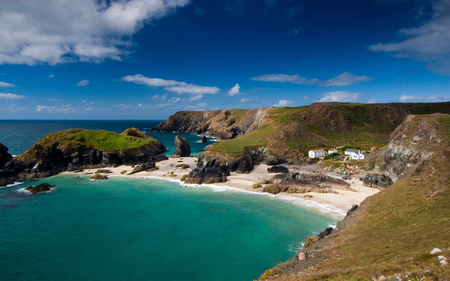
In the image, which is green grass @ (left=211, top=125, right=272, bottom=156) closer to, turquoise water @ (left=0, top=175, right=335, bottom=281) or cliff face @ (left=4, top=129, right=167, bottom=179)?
cliff face @ (left=4, top=129, right=167, bottom=179)

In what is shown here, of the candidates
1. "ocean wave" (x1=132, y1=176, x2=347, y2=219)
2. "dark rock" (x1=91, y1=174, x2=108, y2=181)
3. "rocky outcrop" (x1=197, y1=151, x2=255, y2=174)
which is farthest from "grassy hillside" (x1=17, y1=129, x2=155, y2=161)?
"ocean wave" (x1=132, y1=176, x2=347, y2=219)

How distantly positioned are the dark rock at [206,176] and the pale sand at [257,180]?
72.9 inches

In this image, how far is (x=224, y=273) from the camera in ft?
74.1

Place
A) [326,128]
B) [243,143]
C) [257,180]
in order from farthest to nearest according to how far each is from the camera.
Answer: [326,128] < [243,143] < [257,180]

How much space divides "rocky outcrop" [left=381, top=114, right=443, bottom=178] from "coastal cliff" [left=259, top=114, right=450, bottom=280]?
22886 mm

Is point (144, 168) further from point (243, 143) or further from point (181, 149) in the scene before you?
point (243, 143)

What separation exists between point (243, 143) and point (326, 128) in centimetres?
4503

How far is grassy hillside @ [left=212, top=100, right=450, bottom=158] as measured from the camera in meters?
85.2

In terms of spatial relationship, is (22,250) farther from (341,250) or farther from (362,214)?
(362,214)

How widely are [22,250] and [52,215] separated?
11.3 m

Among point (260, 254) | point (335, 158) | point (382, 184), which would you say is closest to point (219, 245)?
point (260, 254)

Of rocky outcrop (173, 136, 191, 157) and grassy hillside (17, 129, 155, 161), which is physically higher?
grassy hillside (17, 129, 155, 161)

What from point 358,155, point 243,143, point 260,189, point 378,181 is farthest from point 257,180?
point 358,155

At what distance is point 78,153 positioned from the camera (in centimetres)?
7362
